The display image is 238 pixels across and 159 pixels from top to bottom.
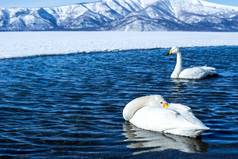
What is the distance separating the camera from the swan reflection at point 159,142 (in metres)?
7.82

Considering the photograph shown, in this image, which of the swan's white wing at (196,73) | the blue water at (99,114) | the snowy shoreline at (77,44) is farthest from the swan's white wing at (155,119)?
the snowy shoreline at (77,44)

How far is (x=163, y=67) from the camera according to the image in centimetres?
2212

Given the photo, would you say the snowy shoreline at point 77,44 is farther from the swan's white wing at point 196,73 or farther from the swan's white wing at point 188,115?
the swan's white wing at point 188,115

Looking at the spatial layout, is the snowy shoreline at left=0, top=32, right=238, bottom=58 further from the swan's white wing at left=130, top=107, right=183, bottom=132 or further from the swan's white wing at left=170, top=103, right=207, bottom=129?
the swan's white wing at left=170, top=103, right=207, bottom=129

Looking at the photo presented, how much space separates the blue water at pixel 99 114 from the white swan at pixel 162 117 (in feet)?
0.47

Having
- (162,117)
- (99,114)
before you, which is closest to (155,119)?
(162,117)

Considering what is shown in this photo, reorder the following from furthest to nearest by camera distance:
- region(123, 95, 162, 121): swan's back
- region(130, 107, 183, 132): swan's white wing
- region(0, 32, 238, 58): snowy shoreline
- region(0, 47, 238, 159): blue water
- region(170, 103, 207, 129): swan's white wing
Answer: region(0, 32, 238, 58): snowy shoreline
region(123, 95, 162, 121): swan's back
region(130, 107, 183, 132): swan's white wing
region(170, 103, 207, 129): swan's white wing
region(0, 47, 238, 159): blue water

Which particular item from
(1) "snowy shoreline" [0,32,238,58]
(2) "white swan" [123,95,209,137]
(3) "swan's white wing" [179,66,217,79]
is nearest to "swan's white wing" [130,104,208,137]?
(2) "white swan" [123,95,209,137]

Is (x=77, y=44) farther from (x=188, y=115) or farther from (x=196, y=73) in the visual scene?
(x=188, y=115)

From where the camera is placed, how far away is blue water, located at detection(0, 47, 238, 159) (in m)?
7.79

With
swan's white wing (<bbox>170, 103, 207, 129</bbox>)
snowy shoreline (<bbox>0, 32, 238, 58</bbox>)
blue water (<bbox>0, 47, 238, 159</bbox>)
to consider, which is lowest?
blue water (<bbox>0, 47, 238, 159</bbox>)

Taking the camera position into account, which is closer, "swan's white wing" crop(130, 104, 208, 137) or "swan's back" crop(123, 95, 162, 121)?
"swan's white wing" crop(130, 104, 208, 137)

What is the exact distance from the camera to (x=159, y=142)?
8.22m

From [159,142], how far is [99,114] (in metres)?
2.56
